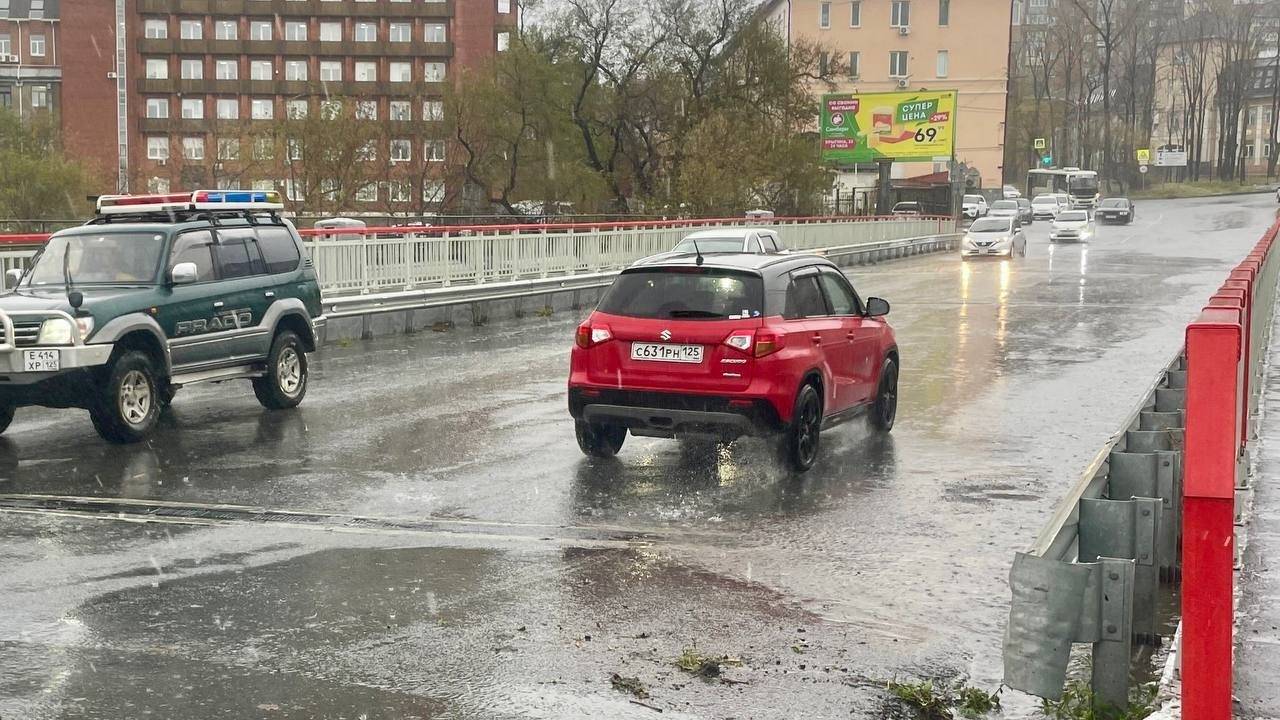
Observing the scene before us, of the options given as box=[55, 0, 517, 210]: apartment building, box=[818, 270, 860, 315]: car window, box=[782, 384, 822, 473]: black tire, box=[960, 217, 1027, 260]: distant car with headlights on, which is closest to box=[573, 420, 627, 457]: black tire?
box=[782, 384, 822, 473]: black tire

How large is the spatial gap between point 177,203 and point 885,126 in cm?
6008

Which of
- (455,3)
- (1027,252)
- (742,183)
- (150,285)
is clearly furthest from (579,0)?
(150,285)

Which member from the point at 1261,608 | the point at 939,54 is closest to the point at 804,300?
the point at 1261,608

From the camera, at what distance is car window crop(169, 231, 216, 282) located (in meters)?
12.5

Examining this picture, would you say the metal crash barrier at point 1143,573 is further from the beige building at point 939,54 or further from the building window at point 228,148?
the beige building at point 939,54

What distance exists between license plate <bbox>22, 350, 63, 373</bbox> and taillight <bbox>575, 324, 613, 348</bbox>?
3.90 metres

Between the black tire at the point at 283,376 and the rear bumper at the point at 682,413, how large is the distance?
4.27m

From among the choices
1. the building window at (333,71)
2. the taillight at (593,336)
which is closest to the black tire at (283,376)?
the taillight at (593,336)

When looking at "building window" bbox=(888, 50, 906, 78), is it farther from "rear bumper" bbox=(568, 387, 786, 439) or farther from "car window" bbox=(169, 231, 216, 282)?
"rear bumper" bbox=(568, 387, 786, 439)

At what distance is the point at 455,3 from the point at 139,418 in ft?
329

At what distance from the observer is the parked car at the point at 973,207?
268 feet

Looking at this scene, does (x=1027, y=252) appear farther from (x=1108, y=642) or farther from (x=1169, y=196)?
(x=1169, y=196)

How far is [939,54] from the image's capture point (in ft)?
323

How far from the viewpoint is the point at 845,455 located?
1117cm
